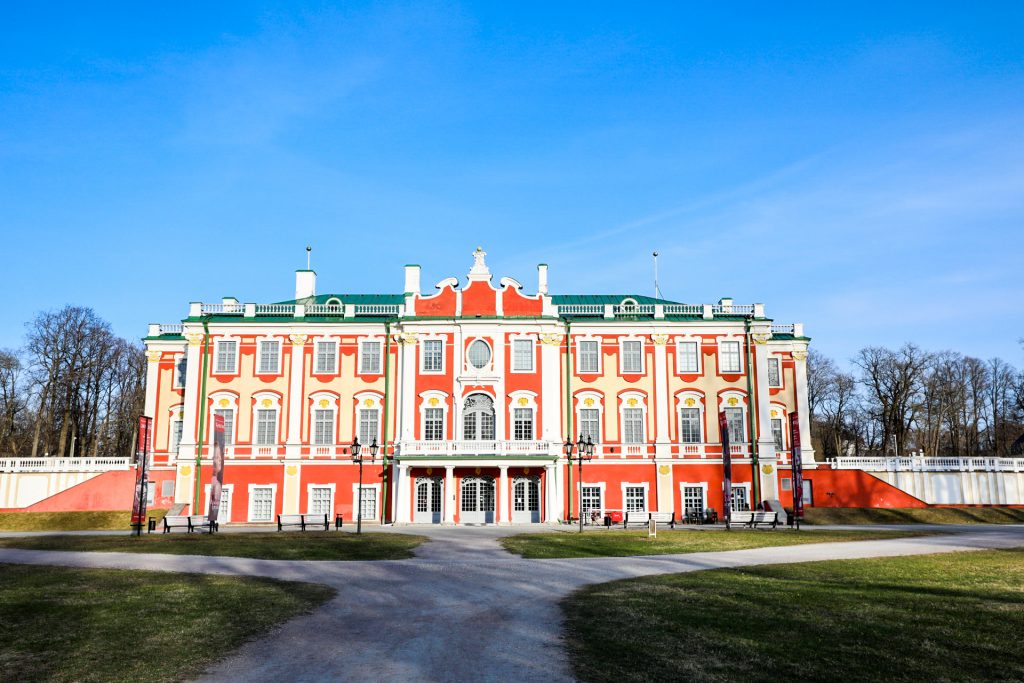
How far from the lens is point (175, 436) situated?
4644 centimetres

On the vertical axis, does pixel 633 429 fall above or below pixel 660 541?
above

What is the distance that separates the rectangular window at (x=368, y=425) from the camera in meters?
45.7

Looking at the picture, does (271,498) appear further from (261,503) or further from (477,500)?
(477,500)

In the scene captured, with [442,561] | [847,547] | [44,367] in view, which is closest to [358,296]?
[44,367]

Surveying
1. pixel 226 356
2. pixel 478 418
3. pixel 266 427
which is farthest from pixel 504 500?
pixel 226 356

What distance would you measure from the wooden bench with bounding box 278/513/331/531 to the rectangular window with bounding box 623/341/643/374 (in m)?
18.3

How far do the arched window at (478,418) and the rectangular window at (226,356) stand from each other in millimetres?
13327

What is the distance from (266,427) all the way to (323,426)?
10.3 ft

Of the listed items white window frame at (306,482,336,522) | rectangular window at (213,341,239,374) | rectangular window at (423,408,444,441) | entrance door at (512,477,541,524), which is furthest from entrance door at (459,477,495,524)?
rectangular window at (213,341,239,374)

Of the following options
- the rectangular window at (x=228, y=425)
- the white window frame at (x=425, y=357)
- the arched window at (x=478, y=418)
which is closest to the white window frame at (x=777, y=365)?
the arched window at (x=478, y=418)

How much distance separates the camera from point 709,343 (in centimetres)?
4691

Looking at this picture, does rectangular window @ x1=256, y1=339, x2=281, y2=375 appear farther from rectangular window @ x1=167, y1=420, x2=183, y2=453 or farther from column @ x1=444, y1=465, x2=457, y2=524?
column @ x1=444, y1=465, x2=457, y2=524

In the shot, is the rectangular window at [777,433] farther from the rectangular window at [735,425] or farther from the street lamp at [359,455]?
the street lamp at [359,455]

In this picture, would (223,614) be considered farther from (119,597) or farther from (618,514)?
(618,514)
